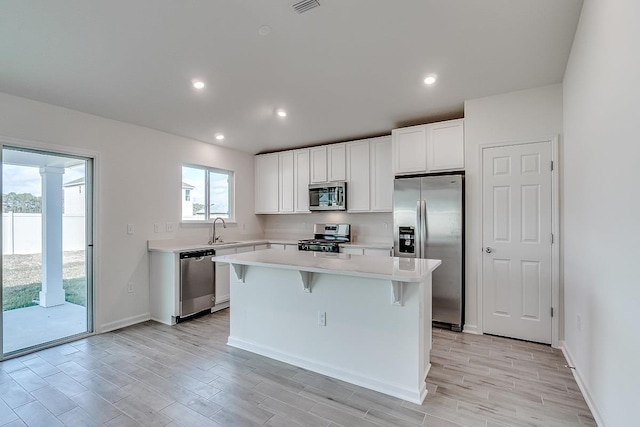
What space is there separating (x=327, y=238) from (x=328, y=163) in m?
1.27

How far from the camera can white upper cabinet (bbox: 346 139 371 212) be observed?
4762 mm

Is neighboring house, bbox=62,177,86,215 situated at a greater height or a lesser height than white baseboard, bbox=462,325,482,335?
greater

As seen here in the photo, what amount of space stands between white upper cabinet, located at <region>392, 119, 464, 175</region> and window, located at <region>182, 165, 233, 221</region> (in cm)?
302

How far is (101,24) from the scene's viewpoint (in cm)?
205

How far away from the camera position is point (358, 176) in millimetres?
4844

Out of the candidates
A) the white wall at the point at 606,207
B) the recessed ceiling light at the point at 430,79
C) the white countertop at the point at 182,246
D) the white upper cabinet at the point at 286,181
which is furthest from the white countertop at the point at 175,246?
the white wall at the point at 606,207

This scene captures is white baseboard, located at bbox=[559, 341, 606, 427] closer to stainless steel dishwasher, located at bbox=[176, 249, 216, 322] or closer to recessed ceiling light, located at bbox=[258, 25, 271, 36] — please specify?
recessed ceiling light, located at bbox=[258, 25, 271, 36]

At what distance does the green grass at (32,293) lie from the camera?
121 inches

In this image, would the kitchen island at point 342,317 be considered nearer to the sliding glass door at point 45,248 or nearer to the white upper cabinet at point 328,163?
the sliding glass door at point 45,248

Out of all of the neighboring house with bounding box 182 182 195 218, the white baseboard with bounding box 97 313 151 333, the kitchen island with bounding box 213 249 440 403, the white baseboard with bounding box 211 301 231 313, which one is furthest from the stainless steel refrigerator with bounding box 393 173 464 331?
the white baseboard with bounding box 97 313 151 333

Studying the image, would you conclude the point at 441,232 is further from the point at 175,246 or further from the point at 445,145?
the point at 175,246

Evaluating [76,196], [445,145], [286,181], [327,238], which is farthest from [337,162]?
[76,196]

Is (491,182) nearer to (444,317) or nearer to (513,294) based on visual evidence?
(513,294)

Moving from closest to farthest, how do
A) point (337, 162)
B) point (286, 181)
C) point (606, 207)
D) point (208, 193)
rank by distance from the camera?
point (606, 207) < point (337, 162) < point (208, 193) < point (286, 181)
